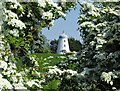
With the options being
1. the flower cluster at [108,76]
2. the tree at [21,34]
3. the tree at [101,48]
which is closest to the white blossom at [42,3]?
the tree at [21,34]

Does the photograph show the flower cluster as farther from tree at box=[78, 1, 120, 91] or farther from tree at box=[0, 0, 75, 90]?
tree at box=[0, 0, 75, 90]

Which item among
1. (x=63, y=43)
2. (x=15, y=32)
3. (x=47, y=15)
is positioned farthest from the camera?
(x=63, y=43)

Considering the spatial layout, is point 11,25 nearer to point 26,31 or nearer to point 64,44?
point 26,31

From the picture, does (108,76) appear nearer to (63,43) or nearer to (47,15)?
(47,15)

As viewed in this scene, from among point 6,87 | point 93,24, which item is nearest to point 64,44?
point 93,24

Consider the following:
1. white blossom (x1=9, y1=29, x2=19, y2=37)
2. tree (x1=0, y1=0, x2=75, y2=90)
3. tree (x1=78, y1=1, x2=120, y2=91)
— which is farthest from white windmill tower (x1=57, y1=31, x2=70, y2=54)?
white blossom (x1=9, y1=29, x2=19, y2=37)

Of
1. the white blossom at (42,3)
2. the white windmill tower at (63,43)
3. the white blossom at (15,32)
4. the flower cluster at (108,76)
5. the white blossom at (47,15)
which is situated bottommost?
the white blossom at (15,32)

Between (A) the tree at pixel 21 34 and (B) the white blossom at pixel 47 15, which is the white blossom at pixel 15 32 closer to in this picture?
(A) the tree at pixel 21 34

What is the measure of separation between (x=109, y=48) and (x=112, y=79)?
2.99ft

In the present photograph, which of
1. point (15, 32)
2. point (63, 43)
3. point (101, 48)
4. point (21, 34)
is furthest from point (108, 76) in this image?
point (63, 43)

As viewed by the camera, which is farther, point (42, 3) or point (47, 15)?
point (47, 15)

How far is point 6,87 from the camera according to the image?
17.4 ft

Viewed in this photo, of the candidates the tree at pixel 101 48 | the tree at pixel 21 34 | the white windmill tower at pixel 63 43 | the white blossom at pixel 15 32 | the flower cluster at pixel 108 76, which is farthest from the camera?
the white windmill tower at pixel 63 43

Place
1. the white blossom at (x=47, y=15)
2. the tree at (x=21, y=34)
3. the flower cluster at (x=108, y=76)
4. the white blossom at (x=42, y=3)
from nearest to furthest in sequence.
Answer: the tree at (x=21, y=34)
the white blossom at (x=42, y=3)
the white blossom at (x=47, y=15)
the flower cluster at (x=108, y=76)
